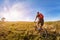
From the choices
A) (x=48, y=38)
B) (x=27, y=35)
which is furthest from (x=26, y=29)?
(x=48, y=38)

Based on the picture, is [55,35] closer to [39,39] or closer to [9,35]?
[39,39]

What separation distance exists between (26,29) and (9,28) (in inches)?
80.5

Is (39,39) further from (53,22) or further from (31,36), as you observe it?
(53,22)

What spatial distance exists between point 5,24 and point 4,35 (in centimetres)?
229

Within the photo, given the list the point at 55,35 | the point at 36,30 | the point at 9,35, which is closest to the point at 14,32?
the point at 9,35

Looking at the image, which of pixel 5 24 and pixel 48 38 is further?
pixel 5 24

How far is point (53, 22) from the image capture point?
33.9 m

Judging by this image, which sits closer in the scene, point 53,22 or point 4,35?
point 4,35

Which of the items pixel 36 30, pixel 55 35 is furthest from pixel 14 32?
pixel 55 35

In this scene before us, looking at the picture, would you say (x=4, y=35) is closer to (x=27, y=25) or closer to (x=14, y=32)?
(x=14, y=32)

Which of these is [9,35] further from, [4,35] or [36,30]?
[36,30]

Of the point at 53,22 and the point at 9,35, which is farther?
the point at 53,22

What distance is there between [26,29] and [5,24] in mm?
3019

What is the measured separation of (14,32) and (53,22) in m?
5.63
